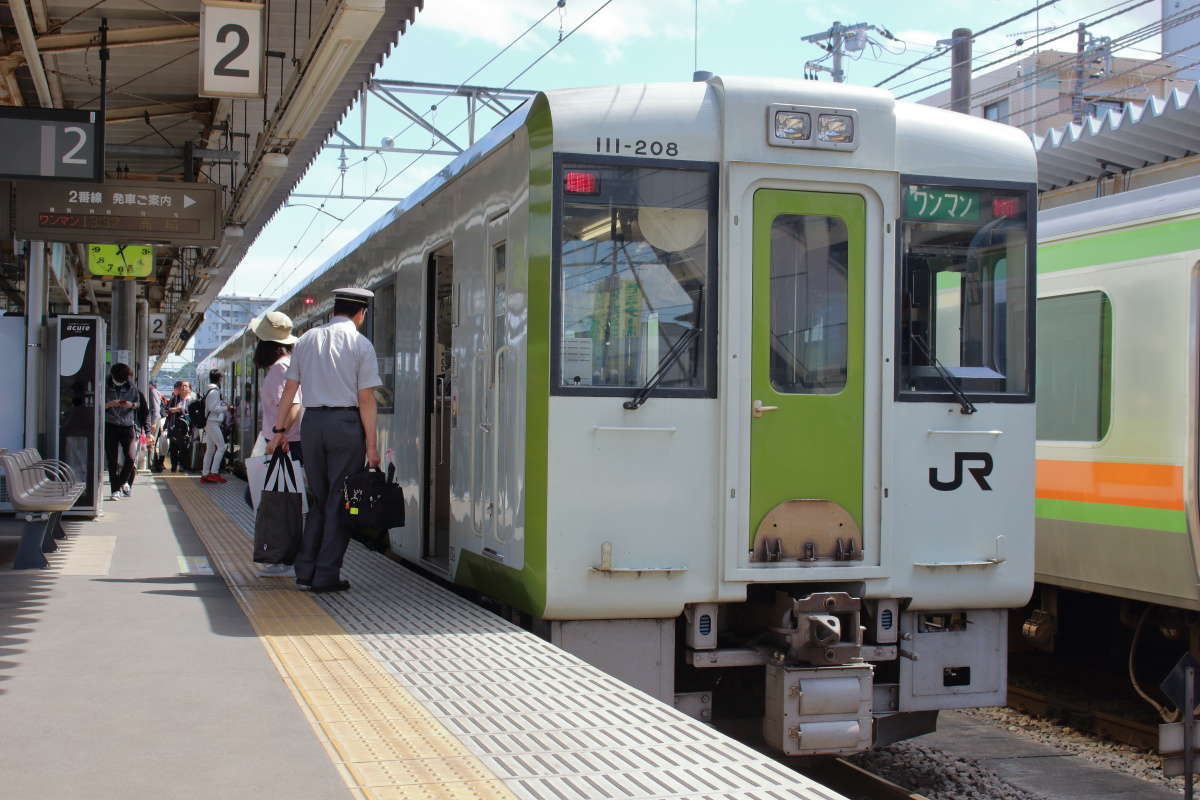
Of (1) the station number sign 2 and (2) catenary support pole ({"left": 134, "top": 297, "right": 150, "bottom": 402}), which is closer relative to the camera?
(1) the station number sign 2

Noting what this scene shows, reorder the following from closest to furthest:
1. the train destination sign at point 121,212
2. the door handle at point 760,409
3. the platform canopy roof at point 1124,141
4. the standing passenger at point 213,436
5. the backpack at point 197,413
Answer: the door handle at point 760,409
the platform canopy roof at point 1124,141
the train destination sign at point 121,212
the standing passenger at point 213,436
the backpack at point 197,413

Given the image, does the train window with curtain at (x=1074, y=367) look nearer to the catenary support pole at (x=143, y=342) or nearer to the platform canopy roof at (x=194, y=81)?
the platform canopy roof at (x=194, y=81)

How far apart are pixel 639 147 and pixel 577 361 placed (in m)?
0.96

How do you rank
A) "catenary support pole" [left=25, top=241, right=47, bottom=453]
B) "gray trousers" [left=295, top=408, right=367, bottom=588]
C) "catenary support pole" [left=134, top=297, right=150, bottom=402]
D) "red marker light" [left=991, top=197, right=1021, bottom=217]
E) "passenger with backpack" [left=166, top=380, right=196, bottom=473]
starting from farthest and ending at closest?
"catenary support pole" [left=134, top=297, right=150, bottom=402], "passenger with backpack" [left=166, top=380, right=196, bottom=473], "catenary support pole" [left=25, top=241, right=47, bottom=453], "gray trousers" [left=295, top=408, right=367, bottom=588], "red marker light" [left=991, top=197, right=1021, bottom=217]

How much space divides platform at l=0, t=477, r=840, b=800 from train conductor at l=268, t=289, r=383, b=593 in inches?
9.5

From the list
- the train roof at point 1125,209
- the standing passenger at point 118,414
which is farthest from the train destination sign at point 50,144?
the train roof at point 1125,209

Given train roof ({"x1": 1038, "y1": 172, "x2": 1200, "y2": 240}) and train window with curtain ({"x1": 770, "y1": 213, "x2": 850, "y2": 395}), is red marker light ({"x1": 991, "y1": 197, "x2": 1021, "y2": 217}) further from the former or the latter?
train roof ({"x1": 1038, "y1": 172, "x2": 1200, "y2": 240})

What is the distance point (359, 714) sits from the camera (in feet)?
13.7

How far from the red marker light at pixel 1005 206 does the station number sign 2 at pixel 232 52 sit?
15.2 ft

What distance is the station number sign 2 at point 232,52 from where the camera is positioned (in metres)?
8.09

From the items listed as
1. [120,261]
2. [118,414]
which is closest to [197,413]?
[120,261]

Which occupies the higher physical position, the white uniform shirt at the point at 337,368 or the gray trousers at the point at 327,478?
the white uniform shirt at the point at 337,368

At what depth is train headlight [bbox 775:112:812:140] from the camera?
5.64 m

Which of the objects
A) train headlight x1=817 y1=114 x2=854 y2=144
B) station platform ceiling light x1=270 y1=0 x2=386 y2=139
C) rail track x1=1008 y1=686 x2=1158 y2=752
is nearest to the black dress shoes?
station platform ceiling light x1=270 y1=0 x2=386 y2=139
